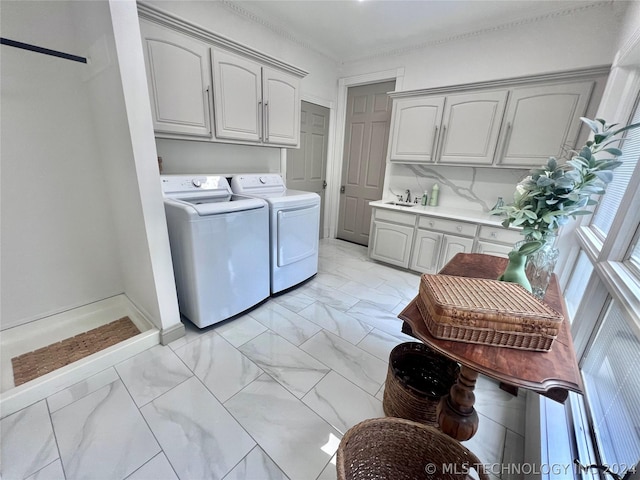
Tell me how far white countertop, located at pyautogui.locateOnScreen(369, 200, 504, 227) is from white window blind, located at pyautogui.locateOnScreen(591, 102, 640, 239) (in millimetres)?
811

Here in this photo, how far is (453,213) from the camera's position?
9.41 ft

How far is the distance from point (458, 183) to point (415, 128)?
33.0 inches

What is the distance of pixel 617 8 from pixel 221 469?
13.7 feet

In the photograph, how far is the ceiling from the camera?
2.37 metres

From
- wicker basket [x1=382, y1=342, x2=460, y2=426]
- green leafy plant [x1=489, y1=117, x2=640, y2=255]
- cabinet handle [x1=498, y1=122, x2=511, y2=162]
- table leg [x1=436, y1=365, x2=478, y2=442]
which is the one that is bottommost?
wicker basket [x1=382, y1=342, x2=460, y2=426]

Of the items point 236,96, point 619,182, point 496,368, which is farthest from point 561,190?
point 236,96

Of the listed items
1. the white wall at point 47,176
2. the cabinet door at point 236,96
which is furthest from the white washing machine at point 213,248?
the white wall at point 47,176

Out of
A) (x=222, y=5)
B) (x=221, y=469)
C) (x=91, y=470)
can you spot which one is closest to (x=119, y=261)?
(x=91, y=470)

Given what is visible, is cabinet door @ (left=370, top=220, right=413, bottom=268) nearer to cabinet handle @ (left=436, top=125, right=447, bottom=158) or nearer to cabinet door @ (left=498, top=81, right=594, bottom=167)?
cabinet handle @ (left=436, top=125, right=447, bottom=158)

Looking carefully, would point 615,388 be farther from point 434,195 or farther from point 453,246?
point 434,195

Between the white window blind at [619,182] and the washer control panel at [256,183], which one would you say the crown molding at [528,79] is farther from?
the washer control panel at [256,183]

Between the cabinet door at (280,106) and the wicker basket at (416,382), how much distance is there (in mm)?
2271

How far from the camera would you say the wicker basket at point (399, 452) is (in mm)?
911

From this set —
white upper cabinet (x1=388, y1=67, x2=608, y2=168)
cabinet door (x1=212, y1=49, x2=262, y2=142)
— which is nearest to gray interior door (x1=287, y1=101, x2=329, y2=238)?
cabinet door (x1=212, y1=49, x2=262, y2=142)
